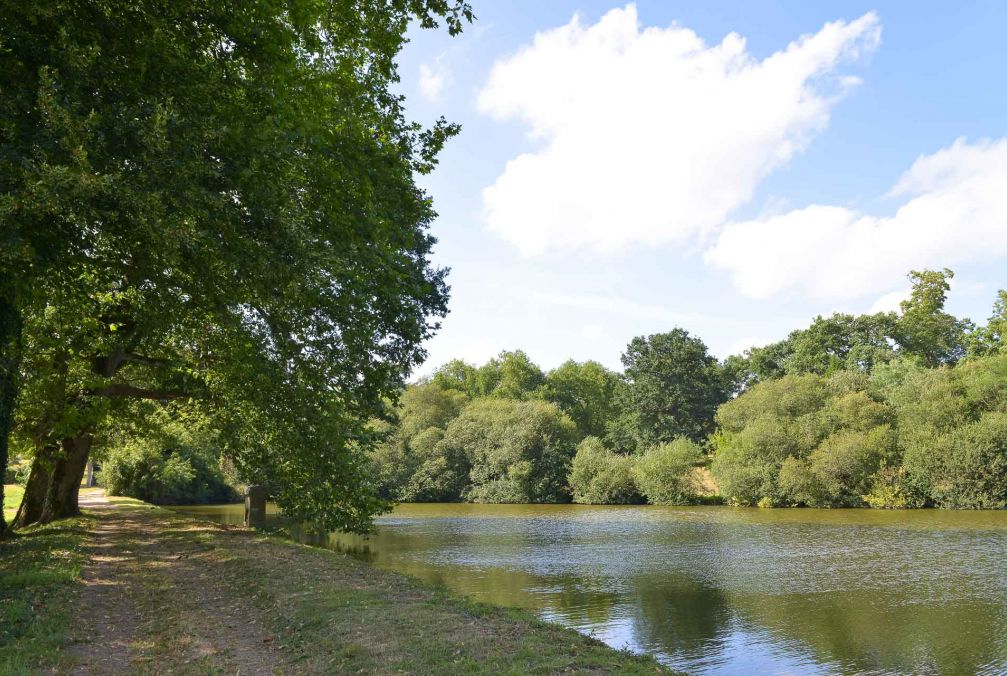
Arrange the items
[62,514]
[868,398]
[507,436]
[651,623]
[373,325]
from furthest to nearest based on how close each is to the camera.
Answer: [507,436], [868,398], [62,514], [651,623], [373,325]

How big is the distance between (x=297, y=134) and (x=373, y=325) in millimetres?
4595

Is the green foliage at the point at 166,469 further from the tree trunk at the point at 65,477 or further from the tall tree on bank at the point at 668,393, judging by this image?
the tall tree on bank at the point at 668,393

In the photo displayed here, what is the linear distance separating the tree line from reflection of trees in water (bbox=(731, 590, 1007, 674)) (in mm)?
13603

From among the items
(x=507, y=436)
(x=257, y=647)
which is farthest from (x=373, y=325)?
(x=507, y=436)

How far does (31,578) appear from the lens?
36.8 ft

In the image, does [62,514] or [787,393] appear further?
[787,393]

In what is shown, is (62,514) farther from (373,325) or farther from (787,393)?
(787,393)

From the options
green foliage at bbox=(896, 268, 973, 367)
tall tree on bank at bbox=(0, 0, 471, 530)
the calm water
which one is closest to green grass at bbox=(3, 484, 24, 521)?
the calm water

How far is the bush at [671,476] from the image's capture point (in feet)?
183

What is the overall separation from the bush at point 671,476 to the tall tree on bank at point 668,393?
649 inches

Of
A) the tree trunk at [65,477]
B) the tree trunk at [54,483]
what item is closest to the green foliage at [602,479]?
the tree trunk at [65,477]

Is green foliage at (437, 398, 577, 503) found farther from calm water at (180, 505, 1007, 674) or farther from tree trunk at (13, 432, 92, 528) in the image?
tree trunk at (13, 432, 92, 528)

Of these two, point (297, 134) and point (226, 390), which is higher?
point (297, 134)

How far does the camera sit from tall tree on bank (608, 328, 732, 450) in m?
75.9
